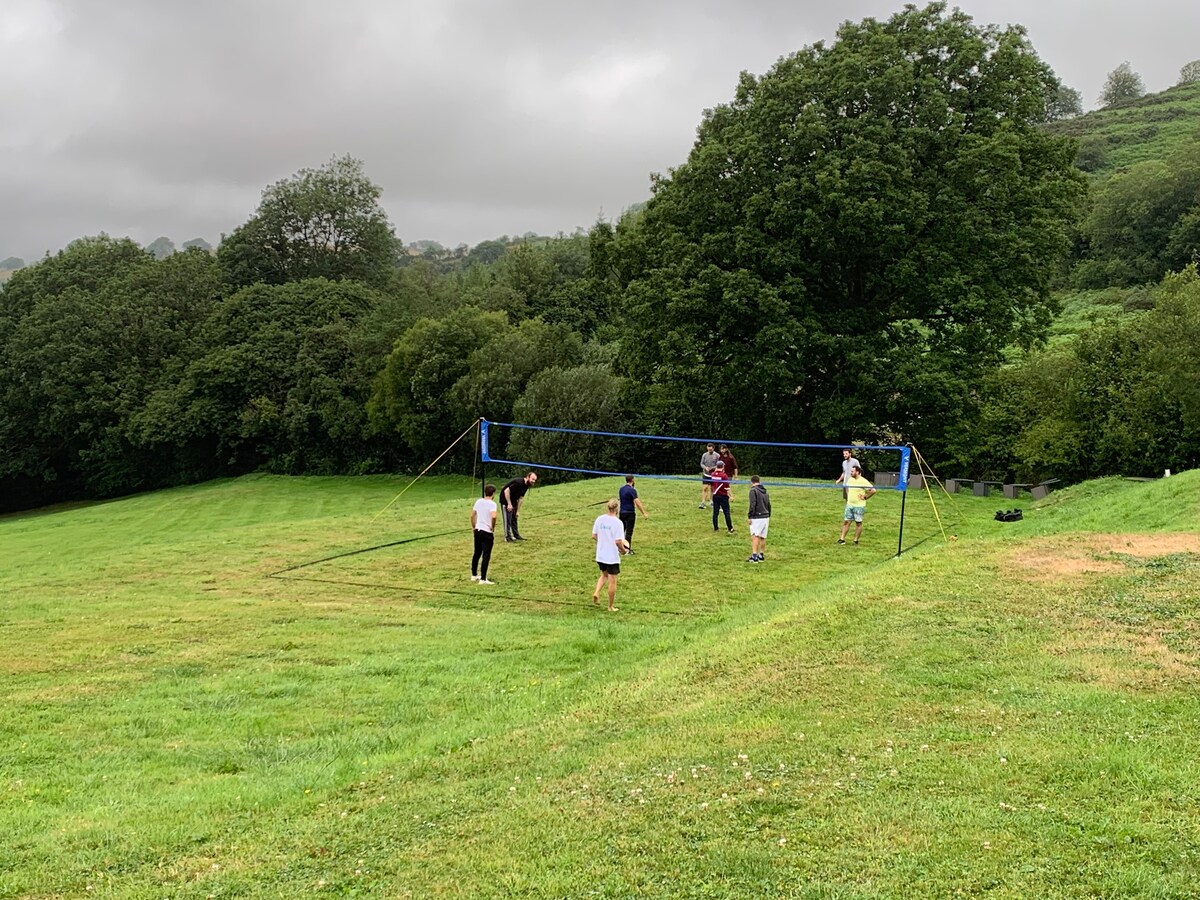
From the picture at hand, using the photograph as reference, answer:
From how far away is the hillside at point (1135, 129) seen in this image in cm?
10012

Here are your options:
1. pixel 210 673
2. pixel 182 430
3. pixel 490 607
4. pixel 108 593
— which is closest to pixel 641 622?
pixel 490 607

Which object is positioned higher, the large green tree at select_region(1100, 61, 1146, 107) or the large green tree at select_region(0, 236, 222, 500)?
the large green tree at select_region(1100, 61, 1146, 107)

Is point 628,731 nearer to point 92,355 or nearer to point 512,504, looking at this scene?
point 512,504

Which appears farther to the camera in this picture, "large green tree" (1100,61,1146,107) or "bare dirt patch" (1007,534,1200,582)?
"large green tree" (1100,61,1146,107)

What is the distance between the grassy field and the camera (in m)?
5.25

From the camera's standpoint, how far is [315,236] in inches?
2677

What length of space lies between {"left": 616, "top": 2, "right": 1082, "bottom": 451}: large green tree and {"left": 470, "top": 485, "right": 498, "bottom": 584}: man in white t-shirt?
1603cm

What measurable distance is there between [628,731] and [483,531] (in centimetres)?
901

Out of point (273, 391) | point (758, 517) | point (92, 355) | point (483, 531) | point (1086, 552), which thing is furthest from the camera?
point (273, 391)

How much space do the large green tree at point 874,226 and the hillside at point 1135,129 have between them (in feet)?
226

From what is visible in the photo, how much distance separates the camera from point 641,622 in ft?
46.0

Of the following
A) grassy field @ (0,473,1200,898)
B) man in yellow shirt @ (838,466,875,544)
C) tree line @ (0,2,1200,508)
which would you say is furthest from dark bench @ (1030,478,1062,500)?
man in yellow shirt @ (838,466,875,544)

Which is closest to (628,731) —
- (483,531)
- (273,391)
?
(483,531)

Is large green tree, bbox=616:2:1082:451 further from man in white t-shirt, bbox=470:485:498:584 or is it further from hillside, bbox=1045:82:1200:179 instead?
hillside, bbox=1045:82:1200:179
